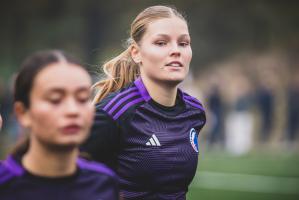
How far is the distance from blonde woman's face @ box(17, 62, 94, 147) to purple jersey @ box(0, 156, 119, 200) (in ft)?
0.61

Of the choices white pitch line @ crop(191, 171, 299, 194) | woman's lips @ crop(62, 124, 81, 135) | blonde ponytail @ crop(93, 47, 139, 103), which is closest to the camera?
woman's lips @ crop(62, 124, 81, 135)

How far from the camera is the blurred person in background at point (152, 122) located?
190 inches

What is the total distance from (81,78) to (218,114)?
64.7 feet

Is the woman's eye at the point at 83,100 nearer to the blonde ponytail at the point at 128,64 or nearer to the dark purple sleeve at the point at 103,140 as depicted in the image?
the dark purple sleeve at the point at 103,140

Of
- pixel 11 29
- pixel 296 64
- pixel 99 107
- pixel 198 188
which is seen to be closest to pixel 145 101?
pixel 99 107

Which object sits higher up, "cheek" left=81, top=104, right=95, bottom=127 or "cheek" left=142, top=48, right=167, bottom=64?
"cheek" left=142, top=48, right=167, bottom=64

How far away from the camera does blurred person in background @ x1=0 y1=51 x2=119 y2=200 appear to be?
344cm

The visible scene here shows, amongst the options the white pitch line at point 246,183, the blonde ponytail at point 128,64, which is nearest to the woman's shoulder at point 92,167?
the blonde ponytail at point 128,64

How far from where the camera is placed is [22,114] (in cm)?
360

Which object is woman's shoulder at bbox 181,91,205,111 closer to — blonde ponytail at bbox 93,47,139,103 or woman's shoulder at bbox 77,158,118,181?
blonde ponytail at bbox 93,47,139,103

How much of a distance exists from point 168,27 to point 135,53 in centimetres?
34

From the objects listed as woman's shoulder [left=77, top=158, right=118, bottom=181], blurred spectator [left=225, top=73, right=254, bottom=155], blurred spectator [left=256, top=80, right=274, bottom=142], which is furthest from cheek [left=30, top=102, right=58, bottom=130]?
blurred spectator [left=225, top=73, right=254, bottom=155]

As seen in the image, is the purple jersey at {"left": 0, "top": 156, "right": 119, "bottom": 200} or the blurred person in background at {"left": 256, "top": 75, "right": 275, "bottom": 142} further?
the blurred person in background at {"left": 256, "top": 75, "right": 275, "bottom": 142}

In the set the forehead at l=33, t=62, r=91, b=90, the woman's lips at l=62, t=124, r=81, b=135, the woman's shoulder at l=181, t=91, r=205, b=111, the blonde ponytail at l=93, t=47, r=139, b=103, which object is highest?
the blonde ponytail at l=93, t=47, r=139, b=103
